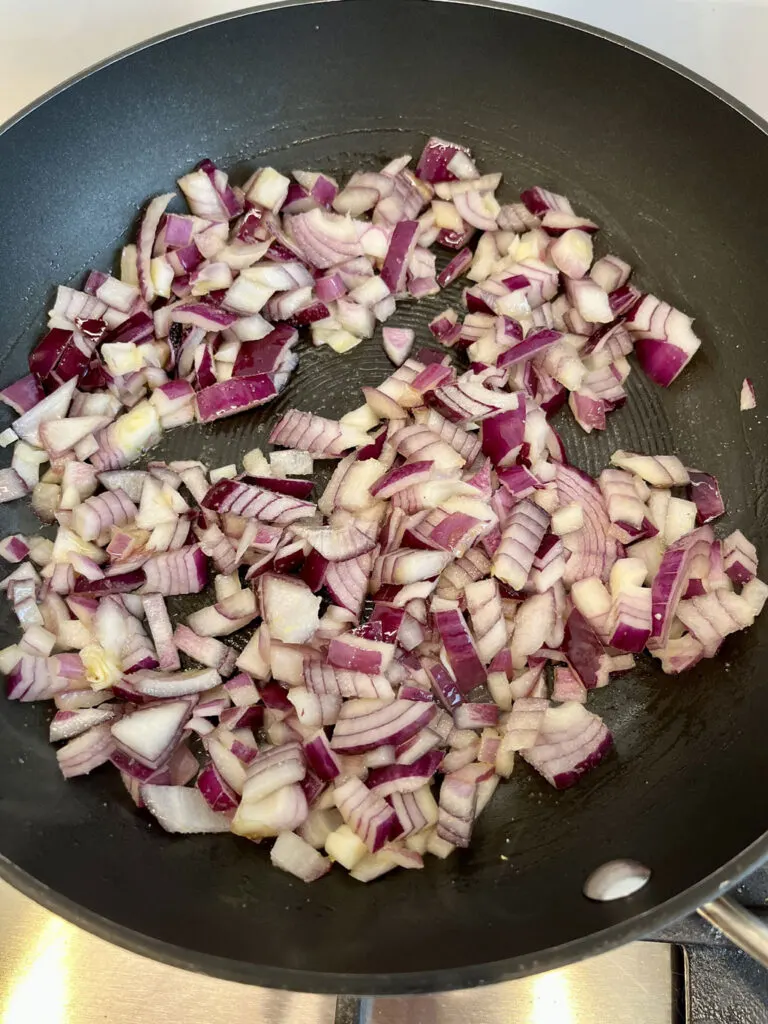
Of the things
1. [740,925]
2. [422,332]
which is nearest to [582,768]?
[740,925]

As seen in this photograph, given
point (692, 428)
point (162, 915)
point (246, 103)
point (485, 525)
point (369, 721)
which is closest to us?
point (162, 915)

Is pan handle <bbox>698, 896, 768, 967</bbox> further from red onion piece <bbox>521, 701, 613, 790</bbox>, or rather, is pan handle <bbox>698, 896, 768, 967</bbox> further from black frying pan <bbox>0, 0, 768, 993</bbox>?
red onion piece <bbox>521, 701, 613, 790</bbox>

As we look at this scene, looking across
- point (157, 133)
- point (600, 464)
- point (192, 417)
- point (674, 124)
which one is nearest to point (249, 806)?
point (192, 417)

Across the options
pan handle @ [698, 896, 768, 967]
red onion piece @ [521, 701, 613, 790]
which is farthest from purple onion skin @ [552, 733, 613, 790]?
pan handle @ [698, 896, 768, 967]

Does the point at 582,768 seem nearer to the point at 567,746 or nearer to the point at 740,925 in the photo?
the point at 567,746

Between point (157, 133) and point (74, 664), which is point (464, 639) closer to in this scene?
point (74, 664)

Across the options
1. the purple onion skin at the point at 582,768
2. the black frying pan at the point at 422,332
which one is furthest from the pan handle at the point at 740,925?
the purple onion skin at the point at 582,768
